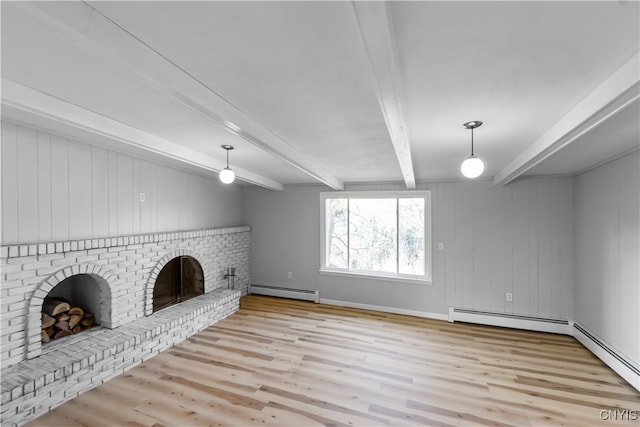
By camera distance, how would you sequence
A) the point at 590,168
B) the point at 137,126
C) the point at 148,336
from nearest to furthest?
the point at 137,126, the point at 148,336, the point at 590,168

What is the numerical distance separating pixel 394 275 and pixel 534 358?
205 cm

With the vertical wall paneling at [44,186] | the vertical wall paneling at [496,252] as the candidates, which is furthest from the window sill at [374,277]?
the vertical wall paneling at [44,186]

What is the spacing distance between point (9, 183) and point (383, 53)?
10.5ft

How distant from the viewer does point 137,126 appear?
93.8 inches

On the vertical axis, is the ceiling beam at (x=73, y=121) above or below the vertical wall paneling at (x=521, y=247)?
above

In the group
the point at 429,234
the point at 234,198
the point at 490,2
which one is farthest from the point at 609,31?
the point at 234,198

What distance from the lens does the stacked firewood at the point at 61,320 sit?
2.78 metres

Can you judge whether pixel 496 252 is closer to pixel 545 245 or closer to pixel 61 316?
pixel 545 245

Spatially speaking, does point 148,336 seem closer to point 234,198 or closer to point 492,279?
point 234,198

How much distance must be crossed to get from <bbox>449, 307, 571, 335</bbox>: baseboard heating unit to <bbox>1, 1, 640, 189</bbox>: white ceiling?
99.1 inches

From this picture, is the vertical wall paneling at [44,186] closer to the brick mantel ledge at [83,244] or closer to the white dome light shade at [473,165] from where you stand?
the brick mantel ledge at [83,244]

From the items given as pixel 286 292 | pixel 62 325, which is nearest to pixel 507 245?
pixel 286 292

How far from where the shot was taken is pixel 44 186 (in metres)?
2.54

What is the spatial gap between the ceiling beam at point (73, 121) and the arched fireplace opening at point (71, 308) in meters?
1.71
